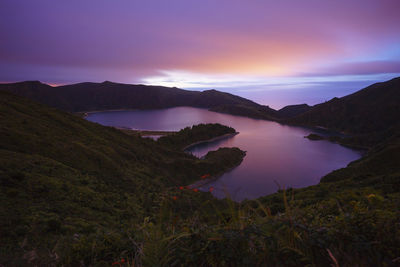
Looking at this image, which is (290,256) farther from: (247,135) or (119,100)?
(119,100)

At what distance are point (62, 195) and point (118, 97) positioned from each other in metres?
175

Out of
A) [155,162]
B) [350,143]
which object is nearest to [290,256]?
[155,162]

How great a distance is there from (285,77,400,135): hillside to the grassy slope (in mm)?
76664

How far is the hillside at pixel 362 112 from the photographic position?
7262cm

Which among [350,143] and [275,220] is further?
[350,143]

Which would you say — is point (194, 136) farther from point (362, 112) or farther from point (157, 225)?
point (362, 112)

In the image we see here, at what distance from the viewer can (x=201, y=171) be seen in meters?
33.7

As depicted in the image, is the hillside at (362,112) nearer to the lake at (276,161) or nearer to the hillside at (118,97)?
the lake at (276,161)

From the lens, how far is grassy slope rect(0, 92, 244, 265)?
3.42 m

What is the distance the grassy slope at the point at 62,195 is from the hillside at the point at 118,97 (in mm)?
138044

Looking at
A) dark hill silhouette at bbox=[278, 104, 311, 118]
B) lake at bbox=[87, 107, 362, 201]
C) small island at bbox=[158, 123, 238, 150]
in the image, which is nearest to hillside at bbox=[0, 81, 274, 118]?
dark hill silhouette at bbox=[278, 104, 311, 118]

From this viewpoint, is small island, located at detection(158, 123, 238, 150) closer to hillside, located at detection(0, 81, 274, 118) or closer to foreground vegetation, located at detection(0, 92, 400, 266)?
foreground vegetation, located at detection(0, 92, 400, 266)

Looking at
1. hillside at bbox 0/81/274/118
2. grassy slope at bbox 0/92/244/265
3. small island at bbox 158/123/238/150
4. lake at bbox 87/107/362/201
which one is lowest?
lake at bbox 87/107/362/201

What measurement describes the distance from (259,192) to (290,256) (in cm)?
3136
